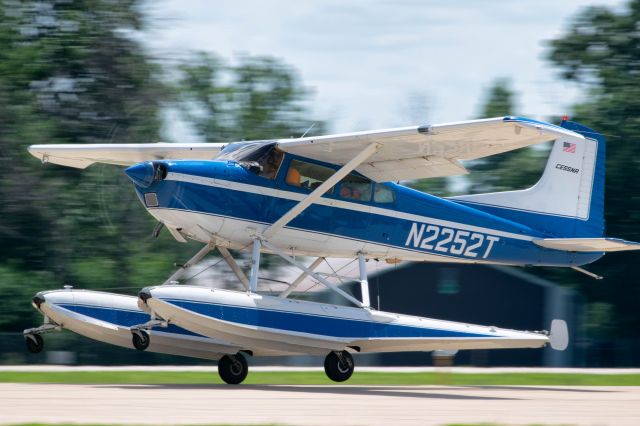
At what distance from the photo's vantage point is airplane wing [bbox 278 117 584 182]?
14812mm

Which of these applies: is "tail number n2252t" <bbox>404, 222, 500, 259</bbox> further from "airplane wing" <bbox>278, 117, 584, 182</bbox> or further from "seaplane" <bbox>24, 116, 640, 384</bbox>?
"airplane wing" <bbox>278, 117, 584, 182</bbox>

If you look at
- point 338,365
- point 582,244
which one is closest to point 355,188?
Answer: point 338,365

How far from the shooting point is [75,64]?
32.9 metres

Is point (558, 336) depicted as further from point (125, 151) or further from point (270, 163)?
point (125, 151)

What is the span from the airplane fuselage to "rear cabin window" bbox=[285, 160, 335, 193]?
6 centimetres

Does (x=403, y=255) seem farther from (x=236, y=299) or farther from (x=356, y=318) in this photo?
(x=236, y=299)

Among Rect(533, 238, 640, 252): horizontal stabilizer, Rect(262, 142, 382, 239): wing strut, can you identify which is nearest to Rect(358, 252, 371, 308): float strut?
Rect(262, 142, 382, 239): wing strut

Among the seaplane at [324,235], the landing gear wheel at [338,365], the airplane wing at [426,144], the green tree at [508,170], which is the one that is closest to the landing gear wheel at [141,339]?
the seaplane at [324,235]

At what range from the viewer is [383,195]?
17.6 m

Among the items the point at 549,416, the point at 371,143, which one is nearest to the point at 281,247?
the point at 371,143

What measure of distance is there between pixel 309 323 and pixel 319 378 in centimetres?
302

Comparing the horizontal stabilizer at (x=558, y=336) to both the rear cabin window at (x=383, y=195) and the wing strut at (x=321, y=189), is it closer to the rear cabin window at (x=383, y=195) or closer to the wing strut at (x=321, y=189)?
the rear cabin window at (x=383, y=195)

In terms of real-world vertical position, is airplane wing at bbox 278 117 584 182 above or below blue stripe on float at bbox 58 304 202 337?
above

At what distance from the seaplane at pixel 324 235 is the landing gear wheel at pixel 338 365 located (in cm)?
2
